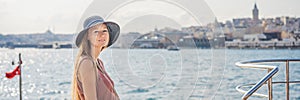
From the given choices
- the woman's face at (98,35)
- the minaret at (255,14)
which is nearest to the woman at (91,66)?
the woman's face at (98,35)

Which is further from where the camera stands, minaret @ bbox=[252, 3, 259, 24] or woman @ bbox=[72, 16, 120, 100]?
minaret @ bbox=[252, 3, 259, 24]

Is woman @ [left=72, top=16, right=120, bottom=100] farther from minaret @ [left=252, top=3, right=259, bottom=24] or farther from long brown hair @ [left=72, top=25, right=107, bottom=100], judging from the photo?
minaret @ [left=252, top=3, right=259, bottom=24]

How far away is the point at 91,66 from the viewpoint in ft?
6.03

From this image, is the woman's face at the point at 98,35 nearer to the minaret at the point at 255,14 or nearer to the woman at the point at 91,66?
the woman at the point at 91,66

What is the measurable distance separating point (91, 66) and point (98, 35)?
0.16 metres

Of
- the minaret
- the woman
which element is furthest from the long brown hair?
the minaret

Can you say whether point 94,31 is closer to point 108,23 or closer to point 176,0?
point 108,23

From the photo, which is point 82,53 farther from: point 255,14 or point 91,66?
point 255,14

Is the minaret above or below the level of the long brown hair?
above

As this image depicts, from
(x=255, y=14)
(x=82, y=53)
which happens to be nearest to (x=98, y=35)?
(x=82, y=53)

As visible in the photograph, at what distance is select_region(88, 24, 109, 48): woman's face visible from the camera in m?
1.93

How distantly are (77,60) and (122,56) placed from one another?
1.59 metres

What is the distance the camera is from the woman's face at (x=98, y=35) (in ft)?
6.34

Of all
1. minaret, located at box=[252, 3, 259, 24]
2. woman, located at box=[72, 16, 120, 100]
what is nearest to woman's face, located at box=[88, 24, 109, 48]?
woman, located at box=[72, 16, 120, 100]
